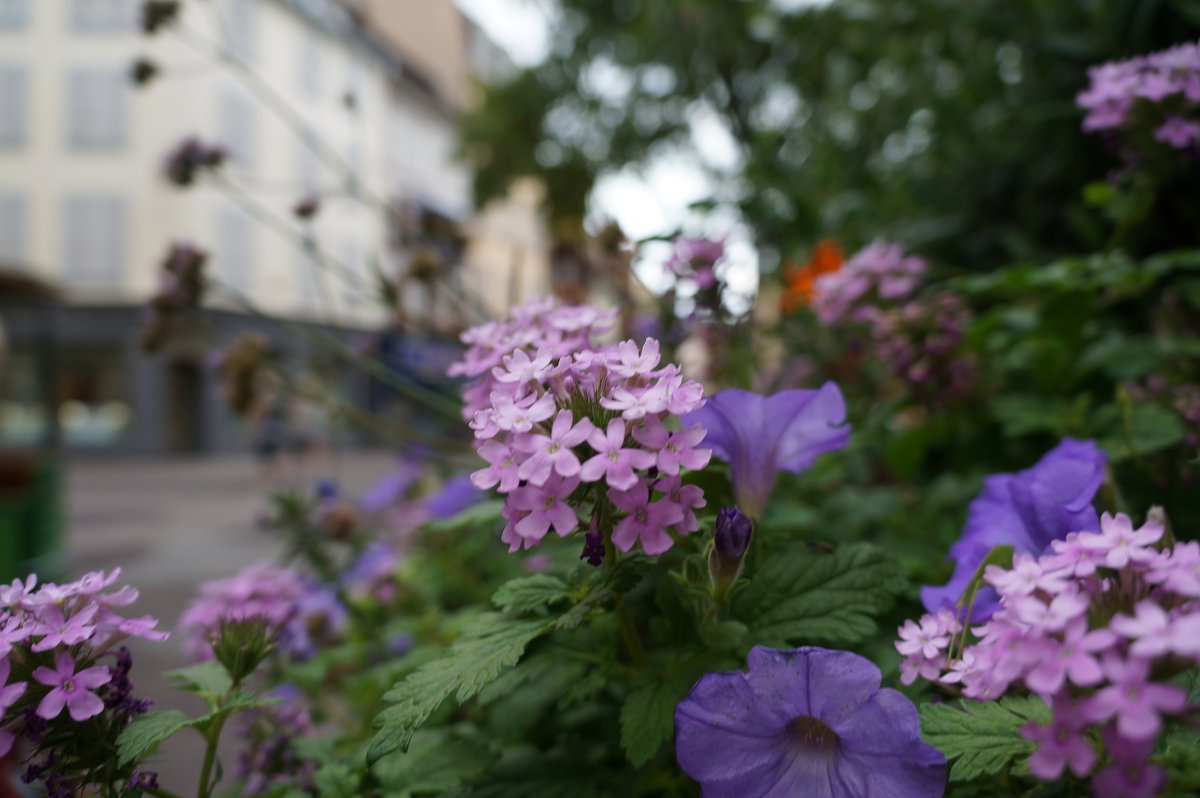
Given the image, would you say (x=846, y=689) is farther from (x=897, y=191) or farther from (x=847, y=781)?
(x=897, y=191)

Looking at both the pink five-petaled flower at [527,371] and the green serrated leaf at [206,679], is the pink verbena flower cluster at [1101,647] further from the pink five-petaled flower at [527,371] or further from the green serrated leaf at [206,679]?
the green serrated leaf at [206,679]

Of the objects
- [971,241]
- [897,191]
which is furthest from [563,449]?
→ [897,191]

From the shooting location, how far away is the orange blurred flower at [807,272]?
1830mm

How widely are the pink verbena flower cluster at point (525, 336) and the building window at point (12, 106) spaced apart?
830 inches

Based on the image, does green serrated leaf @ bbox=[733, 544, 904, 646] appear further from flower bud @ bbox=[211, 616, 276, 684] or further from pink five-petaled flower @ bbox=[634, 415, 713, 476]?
flower bud @ bbox=[211, 616, 276, 684]

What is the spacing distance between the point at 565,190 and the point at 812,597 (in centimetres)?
1151

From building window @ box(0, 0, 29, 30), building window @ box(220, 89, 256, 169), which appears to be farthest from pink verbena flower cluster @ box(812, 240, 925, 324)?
building window @ box(0, 0, 29, 30)

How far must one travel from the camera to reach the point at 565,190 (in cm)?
1170

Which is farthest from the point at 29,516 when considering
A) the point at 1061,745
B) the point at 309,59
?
the point at 309,59

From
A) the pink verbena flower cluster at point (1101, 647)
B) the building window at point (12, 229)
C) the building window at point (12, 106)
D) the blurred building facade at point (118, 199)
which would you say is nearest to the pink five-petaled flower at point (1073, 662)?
the pink verbena flower cluster at point (1101, 647)

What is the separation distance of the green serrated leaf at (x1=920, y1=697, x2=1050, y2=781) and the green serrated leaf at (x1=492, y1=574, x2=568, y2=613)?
30cm

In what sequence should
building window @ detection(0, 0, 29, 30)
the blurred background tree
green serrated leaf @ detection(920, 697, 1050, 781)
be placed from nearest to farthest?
green serrated leaf @ detection(920, 697, 1050, 781) → the blurred background tree → building window @ detection(0, 0, 29, 30)

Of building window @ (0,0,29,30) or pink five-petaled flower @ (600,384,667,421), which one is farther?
building window @ (0,0,29,30)

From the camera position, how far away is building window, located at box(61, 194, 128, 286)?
1666 centimetres
